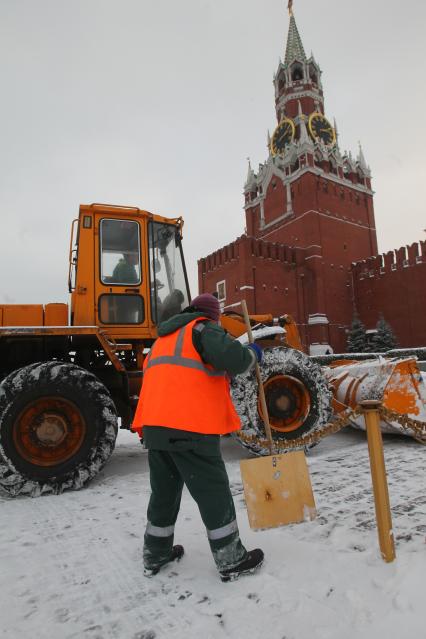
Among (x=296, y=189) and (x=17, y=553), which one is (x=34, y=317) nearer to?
(x=17, y=553)

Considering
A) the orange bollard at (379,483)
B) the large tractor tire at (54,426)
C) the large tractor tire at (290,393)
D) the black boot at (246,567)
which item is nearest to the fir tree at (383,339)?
the large tractor tire at (290,393)

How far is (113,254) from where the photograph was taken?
5062 mm

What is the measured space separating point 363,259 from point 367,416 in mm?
42070

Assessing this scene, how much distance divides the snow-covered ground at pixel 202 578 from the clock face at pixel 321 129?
48.0m

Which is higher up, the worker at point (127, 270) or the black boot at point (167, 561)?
the worker at point (127, 270)

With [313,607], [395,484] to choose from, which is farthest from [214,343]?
[395,484]

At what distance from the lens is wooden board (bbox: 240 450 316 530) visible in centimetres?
283

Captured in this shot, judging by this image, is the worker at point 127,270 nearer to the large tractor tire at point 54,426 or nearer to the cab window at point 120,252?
the cab window at point 120,252

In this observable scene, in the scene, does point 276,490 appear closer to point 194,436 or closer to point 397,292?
point 194,436

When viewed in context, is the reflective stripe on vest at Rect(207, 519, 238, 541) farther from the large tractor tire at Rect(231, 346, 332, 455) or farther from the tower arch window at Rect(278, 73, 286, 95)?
the tower arch window at Rect(278, 73, 286, 95)

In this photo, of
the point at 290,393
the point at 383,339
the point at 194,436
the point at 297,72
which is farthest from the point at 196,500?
the point at 297,72

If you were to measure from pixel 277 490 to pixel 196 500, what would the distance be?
721 mm

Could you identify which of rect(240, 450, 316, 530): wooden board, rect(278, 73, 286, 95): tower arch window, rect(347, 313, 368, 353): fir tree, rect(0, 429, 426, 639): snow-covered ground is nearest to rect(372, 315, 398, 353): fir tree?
rect(347, 313, 368, 353): fir tree

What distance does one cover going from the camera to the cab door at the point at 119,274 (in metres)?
4.93
